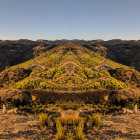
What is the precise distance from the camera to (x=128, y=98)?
818 inches

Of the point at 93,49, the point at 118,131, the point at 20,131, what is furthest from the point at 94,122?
the point at 93,49

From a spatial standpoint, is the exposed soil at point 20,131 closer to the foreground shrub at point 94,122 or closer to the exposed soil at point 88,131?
the exposed soil at point 88,131

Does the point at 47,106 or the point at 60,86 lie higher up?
the point at 60,86

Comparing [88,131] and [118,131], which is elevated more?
[88,131]

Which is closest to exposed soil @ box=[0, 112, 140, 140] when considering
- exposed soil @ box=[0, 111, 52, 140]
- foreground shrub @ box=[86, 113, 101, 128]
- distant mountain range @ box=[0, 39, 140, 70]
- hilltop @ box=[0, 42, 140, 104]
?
exposed soil @ box=[0, 111, 52, 140]

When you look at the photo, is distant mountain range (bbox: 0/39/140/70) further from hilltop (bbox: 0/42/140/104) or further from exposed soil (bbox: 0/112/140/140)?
exposed soil (bbox: 0/112/140/140)

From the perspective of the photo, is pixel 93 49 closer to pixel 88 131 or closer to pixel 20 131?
pixel 88 131

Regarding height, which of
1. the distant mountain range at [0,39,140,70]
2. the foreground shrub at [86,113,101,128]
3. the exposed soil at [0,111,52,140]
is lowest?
the exposed soil at [0,111,52,140]

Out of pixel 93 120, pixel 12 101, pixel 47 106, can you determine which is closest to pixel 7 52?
pixel 12 101

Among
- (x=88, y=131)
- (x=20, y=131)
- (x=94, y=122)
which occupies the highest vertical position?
(x=94, y=122)

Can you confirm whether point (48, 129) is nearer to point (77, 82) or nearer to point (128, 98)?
point (77, 82)

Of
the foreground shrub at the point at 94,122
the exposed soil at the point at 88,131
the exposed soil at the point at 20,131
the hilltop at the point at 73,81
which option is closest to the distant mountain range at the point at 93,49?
the hilltop at the point at 73,81

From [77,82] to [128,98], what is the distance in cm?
857

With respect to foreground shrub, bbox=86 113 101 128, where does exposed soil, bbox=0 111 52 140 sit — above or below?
below
